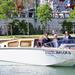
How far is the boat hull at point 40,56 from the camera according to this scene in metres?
23.2

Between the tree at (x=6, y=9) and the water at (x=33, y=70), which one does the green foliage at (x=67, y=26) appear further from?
the water at (x=33, y=70)

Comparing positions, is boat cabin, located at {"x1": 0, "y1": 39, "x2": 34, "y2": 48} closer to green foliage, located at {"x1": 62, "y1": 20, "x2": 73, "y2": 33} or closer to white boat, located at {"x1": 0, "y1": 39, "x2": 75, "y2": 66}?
white boat, located at {"x1": 0, "y1": 39, "x2": 75, "y2": 66}

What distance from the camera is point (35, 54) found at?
23.4 m

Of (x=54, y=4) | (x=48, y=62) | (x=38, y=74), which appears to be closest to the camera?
(x=38, y=74)

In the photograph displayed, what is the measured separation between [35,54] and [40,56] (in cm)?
30

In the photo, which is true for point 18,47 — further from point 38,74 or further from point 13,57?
point 38,74

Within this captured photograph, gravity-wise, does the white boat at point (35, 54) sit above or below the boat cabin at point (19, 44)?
below

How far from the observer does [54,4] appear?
7881 cm

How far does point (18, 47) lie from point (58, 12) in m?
49.9

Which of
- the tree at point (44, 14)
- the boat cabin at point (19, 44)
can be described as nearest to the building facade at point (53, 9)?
the tree at point (44, 14)

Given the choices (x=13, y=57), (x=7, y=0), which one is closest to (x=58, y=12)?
(x=7, y=0)

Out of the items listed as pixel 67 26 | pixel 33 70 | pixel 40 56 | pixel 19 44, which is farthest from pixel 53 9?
pixel 33 70

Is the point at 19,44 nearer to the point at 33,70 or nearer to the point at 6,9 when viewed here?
the point at 33,70

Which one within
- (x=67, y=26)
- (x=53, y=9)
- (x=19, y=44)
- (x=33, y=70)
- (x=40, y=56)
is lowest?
(x=67, y=26)
